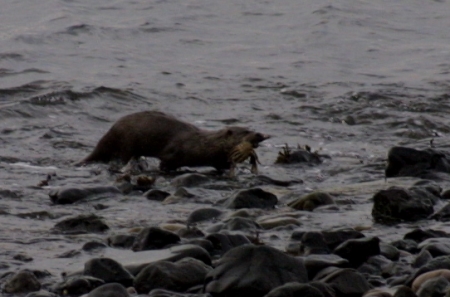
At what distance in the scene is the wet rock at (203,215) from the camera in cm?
586

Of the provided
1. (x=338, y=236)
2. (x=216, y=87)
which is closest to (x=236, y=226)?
(x=338, y=236)

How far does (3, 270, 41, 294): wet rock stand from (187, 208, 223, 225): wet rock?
1604 millimetres

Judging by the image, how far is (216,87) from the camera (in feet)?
40.5

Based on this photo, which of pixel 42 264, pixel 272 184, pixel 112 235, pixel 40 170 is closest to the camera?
pixel 42 264

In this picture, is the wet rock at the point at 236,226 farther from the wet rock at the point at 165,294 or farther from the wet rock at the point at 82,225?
the wet rock at the point at 165,294

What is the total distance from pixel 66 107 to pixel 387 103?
3.57 m

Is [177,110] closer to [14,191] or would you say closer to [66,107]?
[66,107]

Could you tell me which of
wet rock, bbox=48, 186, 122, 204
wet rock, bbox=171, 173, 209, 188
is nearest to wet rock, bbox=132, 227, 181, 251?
wet rock, bbox=48, 186, 122, 204

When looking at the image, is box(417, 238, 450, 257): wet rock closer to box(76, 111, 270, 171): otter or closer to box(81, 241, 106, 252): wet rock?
box(81, 241, 106, 252): wet rock

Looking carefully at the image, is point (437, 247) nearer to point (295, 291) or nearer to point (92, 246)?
point (295, 291)

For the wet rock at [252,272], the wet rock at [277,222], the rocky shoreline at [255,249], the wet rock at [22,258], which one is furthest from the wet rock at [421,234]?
the wet rock at [22,258]

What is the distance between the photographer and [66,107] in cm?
1111

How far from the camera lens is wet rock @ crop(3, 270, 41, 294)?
4285 millimetres

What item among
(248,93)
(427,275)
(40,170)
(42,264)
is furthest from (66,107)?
(427,275)
